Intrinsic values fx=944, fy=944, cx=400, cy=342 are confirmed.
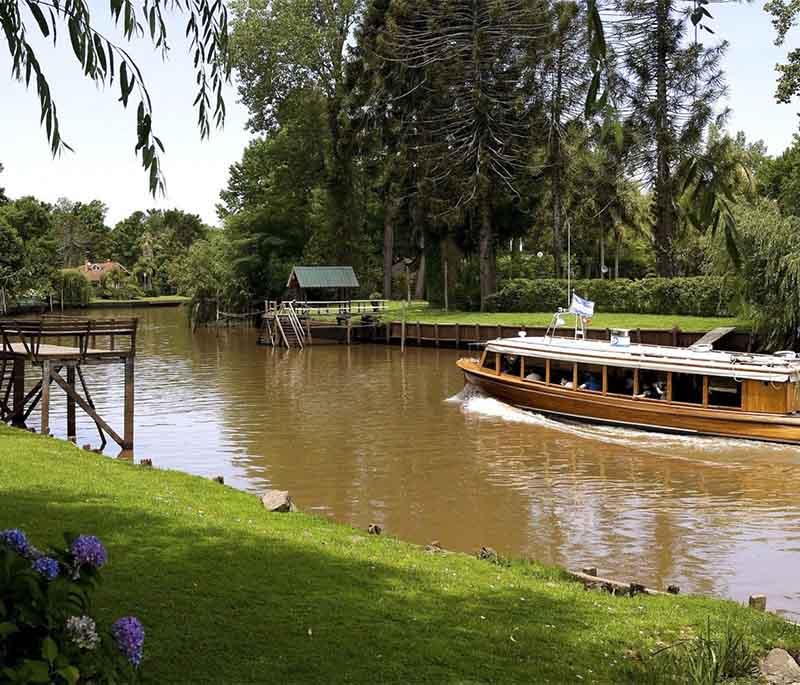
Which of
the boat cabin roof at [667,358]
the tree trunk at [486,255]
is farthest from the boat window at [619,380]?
the tree trunk at [486,255]

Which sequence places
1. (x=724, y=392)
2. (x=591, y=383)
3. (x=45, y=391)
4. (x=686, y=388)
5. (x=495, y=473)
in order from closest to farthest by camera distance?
(x=495, y=473), (x=45, y=391), (x=724, y=392), (x=686, y=388), (x=591, y=383)

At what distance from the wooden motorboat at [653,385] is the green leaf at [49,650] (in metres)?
21.1

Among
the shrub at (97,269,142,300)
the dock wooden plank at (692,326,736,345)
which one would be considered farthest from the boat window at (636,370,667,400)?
the shrub at (97,269,142,300)

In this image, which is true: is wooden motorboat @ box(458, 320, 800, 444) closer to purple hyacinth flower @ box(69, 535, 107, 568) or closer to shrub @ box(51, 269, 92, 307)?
purple hyacinth flower @ box(69, 535, 107, 568)

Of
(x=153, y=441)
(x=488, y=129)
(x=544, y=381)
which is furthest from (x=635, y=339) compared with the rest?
(x=153, y=441)

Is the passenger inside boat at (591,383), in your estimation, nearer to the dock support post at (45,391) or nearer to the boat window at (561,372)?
the boat window at (561,372)

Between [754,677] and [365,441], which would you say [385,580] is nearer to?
[754,677]

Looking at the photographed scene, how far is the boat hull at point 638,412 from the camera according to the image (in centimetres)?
2253

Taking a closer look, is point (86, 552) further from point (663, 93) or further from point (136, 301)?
point (136, 301)

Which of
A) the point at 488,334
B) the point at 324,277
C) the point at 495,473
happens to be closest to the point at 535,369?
the point at 495,473

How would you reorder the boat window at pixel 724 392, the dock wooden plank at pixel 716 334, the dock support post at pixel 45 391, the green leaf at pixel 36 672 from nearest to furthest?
the green leaf at pixel 36 672
the dock support post at pixel 45 391
the boat window at pixel 724 392
the dock wooden plank at pixel 716 334

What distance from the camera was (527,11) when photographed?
2115 inches

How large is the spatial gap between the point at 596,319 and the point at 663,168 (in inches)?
378

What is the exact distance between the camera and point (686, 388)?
24484 mm
